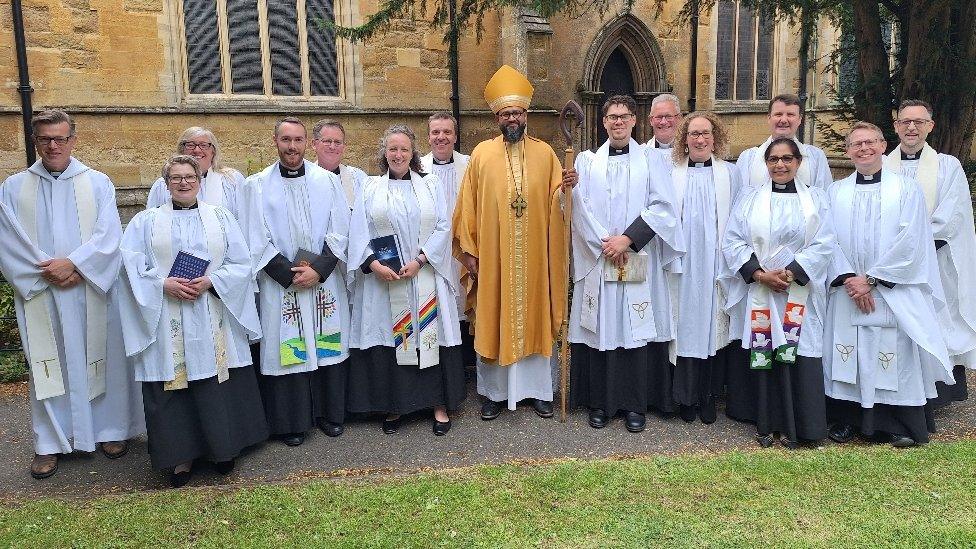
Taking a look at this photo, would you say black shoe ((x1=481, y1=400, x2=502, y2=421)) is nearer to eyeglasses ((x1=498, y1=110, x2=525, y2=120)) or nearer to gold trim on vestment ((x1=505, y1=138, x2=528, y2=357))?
gold trim on vestment ((x1=505, y1=138, x2=528, y2=357))

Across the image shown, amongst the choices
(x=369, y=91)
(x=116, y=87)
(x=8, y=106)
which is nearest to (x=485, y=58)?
(x=369, y=91)

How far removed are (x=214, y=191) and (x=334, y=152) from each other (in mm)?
922

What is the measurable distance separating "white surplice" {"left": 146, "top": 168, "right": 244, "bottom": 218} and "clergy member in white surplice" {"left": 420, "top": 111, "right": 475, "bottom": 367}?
146 centimetres

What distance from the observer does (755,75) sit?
15812 mm

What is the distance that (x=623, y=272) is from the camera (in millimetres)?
5188

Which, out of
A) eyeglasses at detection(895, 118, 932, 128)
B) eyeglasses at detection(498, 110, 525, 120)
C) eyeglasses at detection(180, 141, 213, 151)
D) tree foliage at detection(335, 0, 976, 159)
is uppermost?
tree foliage at detection(335, 0, 976, 159)

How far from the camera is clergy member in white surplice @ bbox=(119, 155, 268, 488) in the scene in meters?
4.22

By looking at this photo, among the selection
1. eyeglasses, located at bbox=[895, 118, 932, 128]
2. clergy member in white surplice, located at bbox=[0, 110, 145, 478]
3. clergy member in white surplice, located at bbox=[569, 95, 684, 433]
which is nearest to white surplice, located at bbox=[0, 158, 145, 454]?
clergy member in white surplice, located at bbox=[0, 110, 145, 478]

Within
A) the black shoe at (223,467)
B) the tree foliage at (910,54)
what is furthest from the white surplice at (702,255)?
the black shoe at (223,467)

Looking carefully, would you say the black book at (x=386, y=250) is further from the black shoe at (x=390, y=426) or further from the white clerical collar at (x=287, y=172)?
the black shoe at (x=390, y=426)

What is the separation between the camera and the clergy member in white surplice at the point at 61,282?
14.9 feet

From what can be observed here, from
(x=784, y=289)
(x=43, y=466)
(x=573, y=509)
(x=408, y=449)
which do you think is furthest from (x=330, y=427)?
(x=784, y=289)

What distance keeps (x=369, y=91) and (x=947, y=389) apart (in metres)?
9.00

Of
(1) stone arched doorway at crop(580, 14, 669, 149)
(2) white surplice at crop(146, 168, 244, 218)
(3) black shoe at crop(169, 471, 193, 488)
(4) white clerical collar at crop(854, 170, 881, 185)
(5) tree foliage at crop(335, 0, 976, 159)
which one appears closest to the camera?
(3) black shoe at crop(169, 471, 193, 488)
